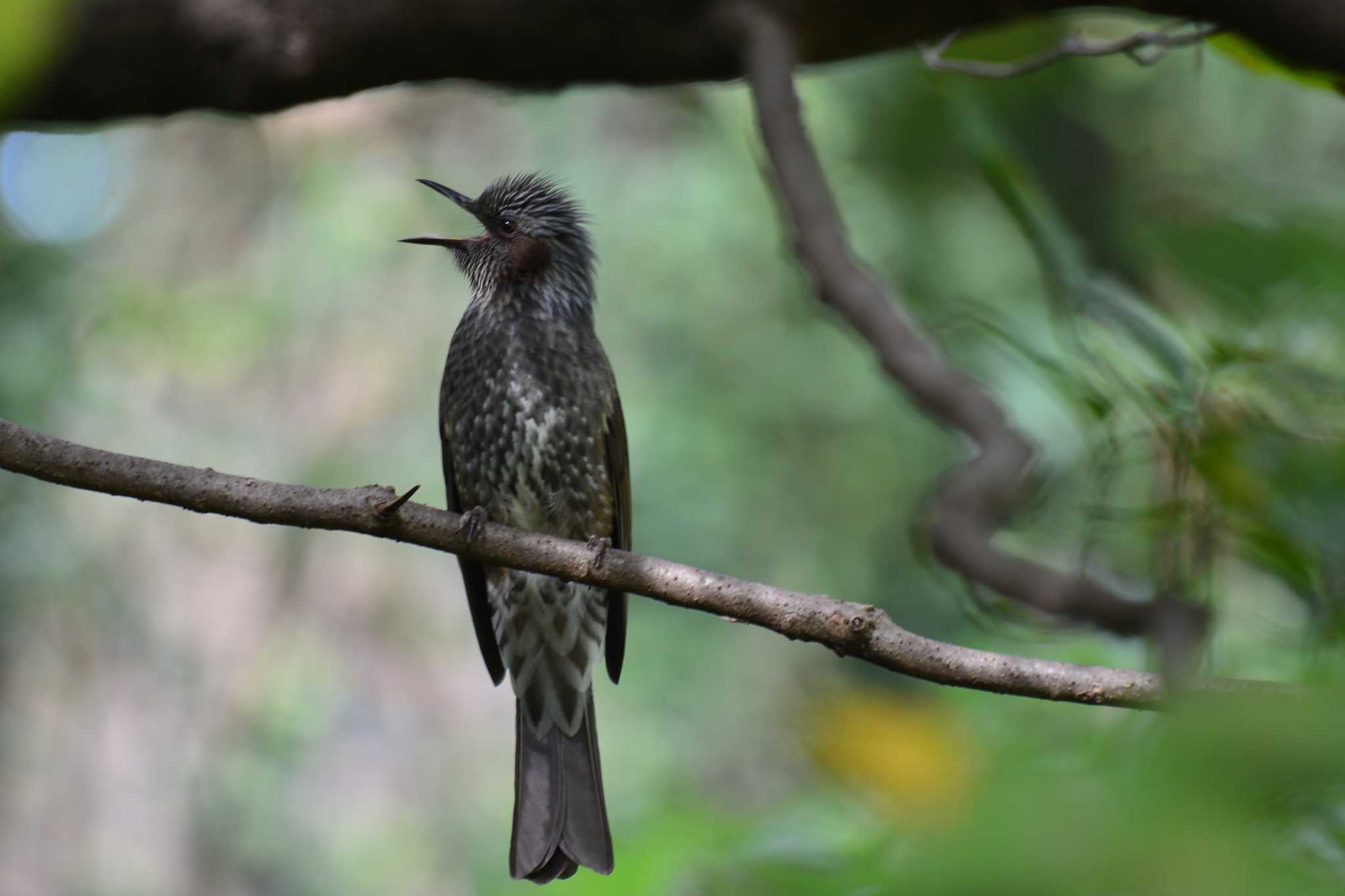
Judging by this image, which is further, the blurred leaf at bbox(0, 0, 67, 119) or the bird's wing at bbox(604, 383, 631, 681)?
the bird's wing at bbox(604, 383, 631, 681)

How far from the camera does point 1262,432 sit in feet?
6.86

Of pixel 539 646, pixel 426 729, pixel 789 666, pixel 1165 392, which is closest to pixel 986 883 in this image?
pixel 1165 392

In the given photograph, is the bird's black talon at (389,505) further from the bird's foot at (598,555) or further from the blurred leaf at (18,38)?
the blurred leaf at (18,38)

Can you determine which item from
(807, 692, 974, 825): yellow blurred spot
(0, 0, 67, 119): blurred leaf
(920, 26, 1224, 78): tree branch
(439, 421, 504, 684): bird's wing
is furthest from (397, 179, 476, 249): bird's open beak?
(807, 692, 974, 825): yellow blurred spot

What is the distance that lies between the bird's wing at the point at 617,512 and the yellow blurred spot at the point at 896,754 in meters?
1.00

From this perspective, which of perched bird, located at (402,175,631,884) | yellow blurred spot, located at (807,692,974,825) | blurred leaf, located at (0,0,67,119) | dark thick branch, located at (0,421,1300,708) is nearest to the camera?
yellow blurred spot, located at (807,692,974,825)

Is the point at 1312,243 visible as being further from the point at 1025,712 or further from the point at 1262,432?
the point at 1025,712

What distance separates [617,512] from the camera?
145 inches

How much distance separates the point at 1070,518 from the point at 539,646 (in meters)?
3.42

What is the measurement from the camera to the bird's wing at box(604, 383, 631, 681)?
11.9 ft

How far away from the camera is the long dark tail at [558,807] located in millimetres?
2963

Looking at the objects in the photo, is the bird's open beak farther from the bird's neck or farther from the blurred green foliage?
the blurred green foliage

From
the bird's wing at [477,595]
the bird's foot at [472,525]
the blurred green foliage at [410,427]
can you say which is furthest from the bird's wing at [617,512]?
the blurred green foliage at [410,427]

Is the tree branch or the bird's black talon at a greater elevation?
the tree branch
